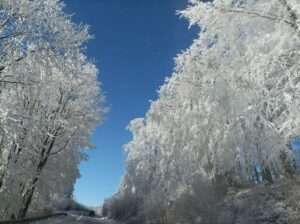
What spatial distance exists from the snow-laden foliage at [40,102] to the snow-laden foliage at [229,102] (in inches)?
146

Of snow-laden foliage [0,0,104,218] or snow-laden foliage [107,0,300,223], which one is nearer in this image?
snow-laden foliage [107,0,300,223]

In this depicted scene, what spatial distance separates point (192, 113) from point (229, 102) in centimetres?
494

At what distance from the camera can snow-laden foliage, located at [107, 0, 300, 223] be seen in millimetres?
6211

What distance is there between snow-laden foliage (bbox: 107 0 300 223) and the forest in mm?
37

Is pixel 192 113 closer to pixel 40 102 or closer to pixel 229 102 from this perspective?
pixel 229 102

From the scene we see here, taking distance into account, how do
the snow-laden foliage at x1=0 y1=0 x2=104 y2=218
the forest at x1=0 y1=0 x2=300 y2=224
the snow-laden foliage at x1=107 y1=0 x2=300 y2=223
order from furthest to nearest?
the snow-laden foliage at x1=0 y1=0 x2=104 y2=218, the forest at x1=0 y1=0 x2=300 y2=224, the snow-laden foliage at x1=107 y1=0 x2=300 y2=223

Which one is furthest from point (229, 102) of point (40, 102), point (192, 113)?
point (40, 102)

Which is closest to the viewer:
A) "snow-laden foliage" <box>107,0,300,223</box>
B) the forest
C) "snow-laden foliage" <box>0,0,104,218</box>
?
"snow-laden foliage" <box>107,0,300,223</box>

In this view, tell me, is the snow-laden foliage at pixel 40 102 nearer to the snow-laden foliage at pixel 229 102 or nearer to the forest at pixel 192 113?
the forest at pixel 192 113

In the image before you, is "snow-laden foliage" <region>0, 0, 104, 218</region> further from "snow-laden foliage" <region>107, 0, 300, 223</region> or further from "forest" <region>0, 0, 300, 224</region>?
"snow-laden foliage" <region>107, 0, 300, 223</region>

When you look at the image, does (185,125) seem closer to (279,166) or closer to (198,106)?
(198,106)

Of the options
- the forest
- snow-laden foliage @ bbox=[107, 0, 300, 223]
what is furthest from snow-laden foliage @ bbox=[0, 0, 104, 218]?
snow-laden foliage @ bbox=[107, 0, 300, 223]

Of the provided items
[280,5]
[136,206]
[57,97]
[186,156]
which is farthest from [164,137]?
[280,5]

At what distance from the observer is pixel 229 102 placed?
10852 mm
